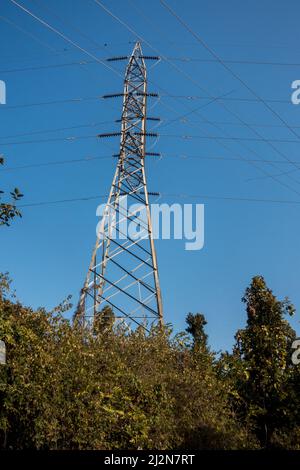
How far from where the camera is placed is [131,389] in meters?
14.4

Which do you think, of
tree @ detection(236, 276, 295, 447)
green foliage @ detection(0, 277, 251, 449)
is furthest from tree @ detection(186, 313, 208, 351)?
green foliage @ detection(0, 277, 251, 449)

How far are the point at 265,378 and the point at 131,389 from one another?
28.9ft

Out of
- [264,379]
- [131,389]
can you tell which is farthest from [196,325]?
[131,389]

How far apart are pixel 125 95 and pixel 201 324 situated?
29583 mm

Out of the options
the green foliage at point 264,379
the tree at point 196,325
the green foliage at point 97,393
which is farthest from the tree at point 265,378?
the tree at point 196,325

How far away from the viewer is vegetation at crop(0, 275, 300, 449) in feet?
39.8

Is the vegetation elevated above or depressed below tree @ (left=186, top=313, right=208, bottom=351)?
below

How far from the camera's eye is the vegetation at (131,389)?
12.1 m

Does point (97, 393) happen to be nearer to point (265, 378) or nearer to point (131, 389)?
point (131, 389)

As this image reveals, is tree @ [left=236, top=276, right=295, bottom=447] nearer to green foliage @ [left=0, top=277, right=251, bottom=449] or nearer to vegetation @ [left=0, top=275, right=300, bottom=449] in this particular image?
vegetation @ [left=0, top=275, right=300, bottom=449]

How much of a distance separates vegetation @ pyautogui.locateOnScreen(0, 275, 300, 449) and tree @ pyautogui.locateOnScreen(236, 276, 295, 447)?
0.04m

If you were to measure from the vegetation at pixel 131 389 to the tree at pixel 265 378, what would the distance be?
0.04m

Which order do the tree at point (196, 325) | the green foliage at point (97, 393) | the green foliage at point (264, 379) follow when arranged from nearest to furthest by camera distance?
the green foliage at point (97, 393)
the green foliage at point (264, 379)
the tree at point (196, 325)

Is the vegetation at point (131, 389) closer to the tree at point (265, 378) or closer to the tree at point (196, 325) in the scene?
the tree at point (265, 378)
